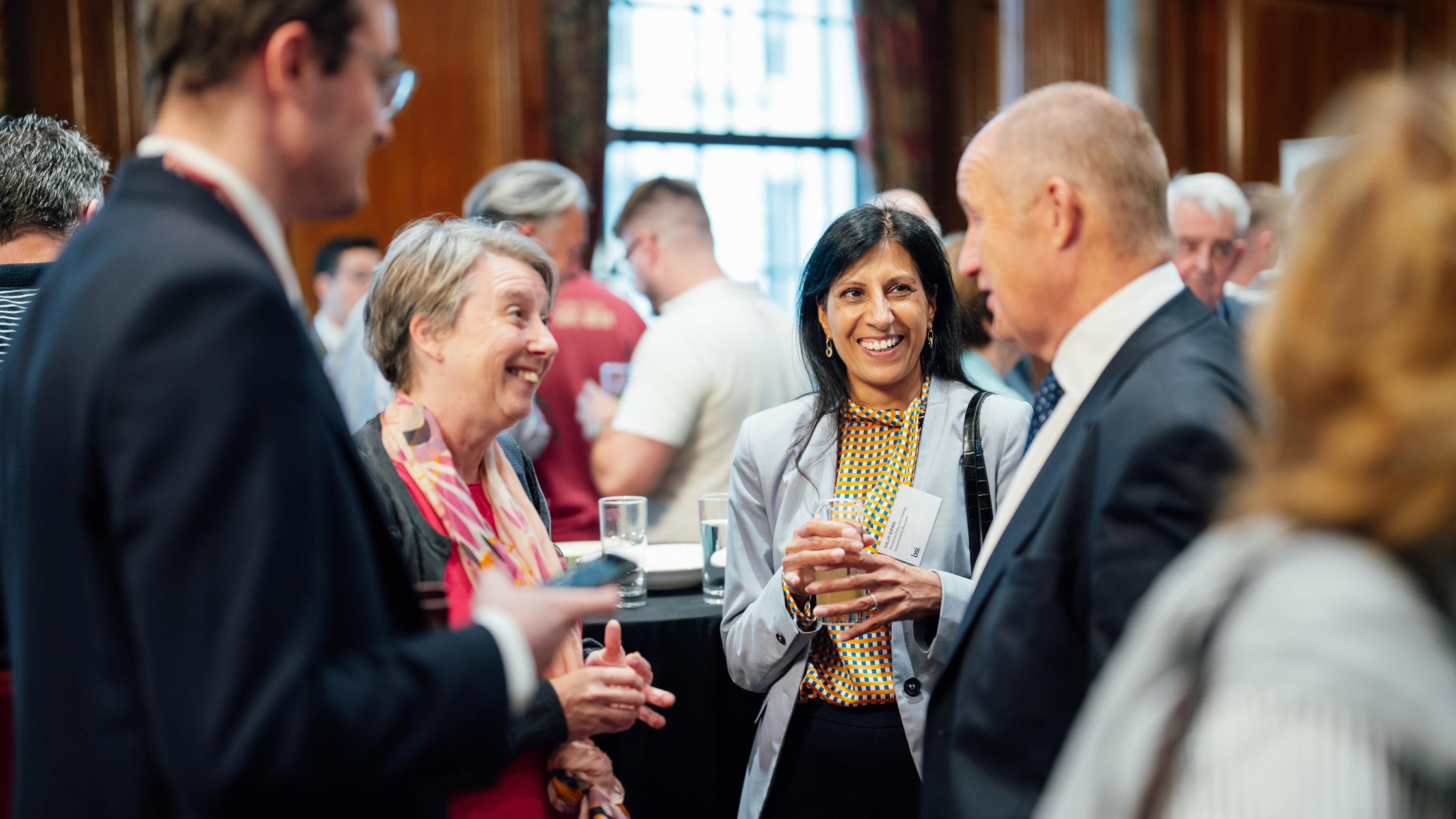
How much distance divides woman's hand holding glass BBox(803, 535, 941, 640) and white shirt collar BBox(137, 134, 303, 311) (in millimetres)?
1038

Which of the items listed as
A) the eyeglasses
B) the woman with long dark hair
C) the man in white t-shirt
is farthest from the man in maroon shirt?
the eyeglasses

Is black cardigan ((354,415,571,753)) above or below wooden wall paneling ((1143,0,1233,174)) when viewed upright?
below

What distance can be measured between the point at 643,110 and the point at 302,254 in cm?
231

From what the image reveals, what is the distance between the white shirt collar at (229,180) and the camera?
974 millimetres

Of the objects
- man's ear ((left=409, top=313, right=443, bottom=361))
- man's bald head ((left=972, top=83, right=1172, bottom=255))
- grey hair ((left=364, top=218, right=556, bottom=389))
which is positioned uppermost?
man's bald head ((left=972, top=83, right=1172, bottom=255))

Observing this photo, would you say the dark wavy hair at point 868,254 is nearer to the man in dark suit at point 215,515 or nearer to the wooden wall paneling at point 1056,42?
the man in dark suit at point 215,515

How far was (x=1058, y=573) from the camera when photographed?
1.31 metres

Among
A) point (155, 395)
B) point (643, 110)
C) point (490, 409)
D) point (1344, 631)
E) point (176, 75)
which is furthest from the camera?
point (643, 110)

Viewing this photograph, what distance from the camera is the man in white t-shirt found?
305cm

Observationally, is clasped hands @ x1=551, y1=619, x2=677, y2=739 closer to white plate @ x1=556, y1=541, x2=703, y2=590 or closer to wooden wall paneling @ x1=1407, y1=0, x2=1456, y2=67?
white plate @ x1=556, y1=541, x2=703, y2=590

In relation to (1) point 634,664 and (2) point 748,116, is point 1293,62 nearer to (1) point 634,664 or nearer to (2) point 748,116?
(2) point 748,116

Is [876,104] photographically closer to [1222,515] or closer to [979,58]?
[979,58]

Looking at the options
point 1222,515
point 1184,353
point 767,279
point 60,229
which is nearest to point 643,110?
point 767,279

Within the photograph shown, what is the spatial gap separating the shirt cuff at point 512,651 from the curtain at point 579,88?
19.1 ft
